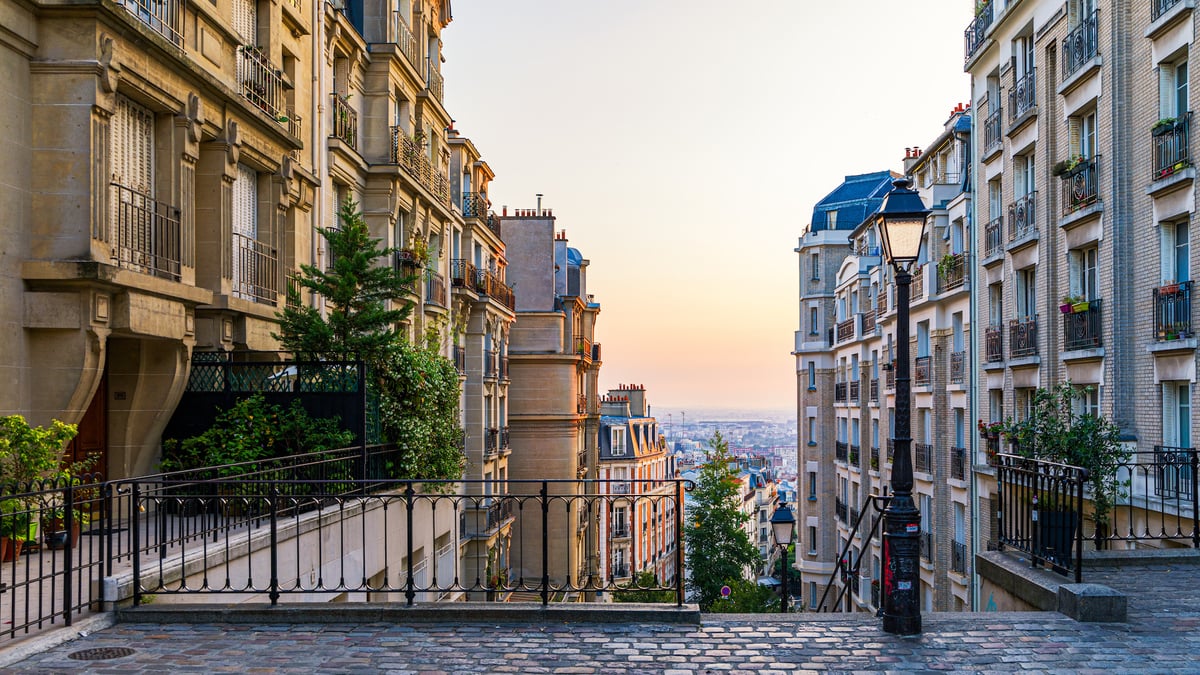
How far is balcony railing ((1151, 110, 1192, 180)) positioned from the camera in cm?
1784

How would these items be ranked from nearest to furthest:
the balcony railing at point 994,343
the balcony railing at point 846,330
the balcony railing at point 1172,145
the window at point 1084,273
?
1. the balcony railing at point 1172,145
2. the window at point 1084,273
3. the balcony railing at point 994,343
4. the balcony railing at point 846,330

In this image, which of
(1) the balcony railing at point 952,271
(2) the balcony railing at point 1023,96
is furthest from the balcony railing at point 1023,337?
(2) the balcony railing at point 1023,96

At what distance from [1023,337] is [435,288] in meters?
16.5

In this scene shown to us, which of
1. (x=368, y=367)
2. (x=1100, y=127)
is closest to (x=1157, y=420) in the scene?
(x=1100, y=127)

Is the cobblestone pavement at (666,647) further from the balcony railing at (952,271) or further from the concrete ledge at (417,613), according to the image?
the balcony railing at (952,271)

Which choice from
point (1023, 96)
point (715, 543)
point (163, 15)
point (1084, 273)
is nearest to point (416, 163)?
point (163, 15)

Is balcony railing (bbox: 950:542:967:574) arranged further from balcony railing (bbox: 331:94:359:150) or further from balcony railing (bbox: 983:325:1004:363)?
balcony railing (bbox: 331:94:359:150)

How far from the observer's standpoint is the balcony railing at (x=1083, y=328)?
21.6 meters

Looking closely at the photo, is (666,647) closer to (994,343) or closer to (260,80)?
(260,80)

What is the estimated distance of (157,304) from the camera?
1427 centimetres

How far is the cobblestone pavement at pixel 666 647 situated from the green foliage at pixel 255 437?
5729 mm

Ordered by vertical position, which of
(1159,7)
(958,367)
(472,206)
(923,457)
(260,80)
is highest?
(1159,7)

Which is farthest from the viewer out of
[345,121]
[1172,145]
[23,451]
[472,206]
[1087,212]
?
[472,206]

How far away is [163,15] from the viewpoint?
49.5ft
